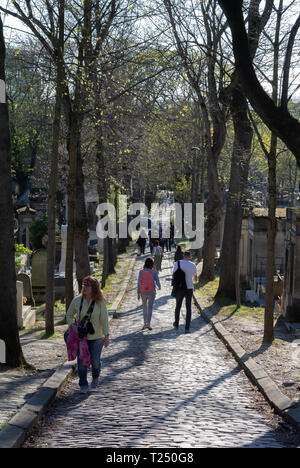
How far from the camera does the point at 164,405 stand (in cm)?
850

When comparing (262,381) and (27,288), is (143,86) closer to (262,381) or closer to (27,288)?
(27,288)

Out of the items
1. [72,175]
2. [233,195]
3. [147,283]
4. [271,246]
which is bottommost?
[147,283]

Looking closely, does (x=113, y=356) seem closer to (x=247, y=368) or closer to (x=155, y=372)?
(x=155, y=372)

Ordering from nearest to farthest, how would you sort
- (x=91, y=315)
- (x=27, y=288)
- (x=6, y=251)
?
(x=91, y=315), (x=6, y=251), (x=27, y=288)

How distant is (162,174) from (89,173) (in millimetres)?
27178

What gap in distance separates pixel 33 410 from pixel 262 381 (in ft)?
12.2

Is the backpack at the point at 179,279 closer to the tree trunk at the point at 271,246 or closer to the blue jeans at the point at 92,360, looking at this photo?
the tree trunk at the point at 271,246

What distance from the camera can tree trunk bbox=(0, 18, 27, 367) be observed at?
402 inches

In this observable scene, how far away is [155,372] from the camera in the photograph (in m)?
10.8

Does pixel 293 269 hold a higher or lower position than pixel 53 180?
lower

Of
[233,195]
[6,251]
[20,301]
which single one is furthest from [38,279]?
[6,251]

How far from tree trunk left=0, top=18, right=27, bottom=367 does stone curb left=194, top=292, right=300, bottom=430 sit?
3.68 metres
